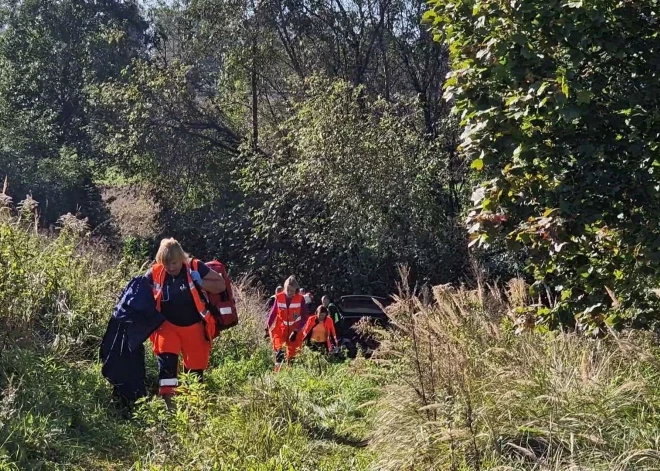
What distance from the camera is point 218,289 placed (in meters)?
6.81

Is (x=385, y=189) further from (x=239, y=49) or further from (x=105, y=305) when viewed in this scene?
(x=105, y=305)

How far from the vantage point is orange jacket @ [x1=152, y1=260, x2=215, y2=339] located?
6668 mm

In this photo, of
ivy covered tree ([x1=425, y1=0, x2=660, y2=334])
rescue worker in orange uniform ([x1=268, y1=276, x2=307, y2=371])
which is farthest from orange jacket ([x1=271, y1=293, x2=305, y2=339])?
ivy covered tree ([x1=425, y1=0, x2=660, y2=334])

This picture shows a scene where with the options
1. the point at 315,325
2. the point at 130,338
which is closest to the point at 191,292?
the point at 130,338

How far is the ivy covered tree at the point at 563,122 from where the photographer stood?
4512 millimetres

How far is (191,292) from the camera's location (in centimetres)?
667

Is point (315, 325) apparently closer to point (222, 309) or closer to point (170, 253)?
point (222, 309)

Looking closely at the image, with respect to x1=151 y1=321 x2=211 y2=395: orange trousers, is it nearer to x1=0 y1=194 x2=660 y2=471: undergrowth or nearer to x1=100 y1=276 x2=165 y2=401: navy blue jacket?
x1=100 y1=276 x2=165 y2=401: navy blue jacket

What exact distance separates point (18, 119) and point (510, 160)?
26061 mm

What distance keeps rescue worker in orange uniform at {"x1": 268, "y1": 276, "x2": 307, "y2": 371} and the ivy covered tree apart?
6060 millimetres

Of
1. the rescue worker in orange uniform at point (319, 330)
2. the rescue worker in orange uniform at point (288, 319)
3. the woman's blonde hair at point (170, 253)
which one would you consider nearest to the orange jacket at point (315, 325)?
the rescue worker in orange uniform at point (319, 330)

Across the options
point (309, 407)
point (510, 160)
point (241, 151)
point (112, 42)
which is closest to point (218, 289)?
point (309, 407)

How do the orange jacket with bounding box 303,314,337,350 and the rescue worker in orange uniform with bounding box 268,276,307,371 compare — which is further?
the orange jacket with bounding box 303,314,337,350

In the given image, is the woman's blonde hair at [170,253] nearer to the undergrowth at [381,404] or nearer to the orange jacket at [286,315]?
the undergrowth at [381,404]
